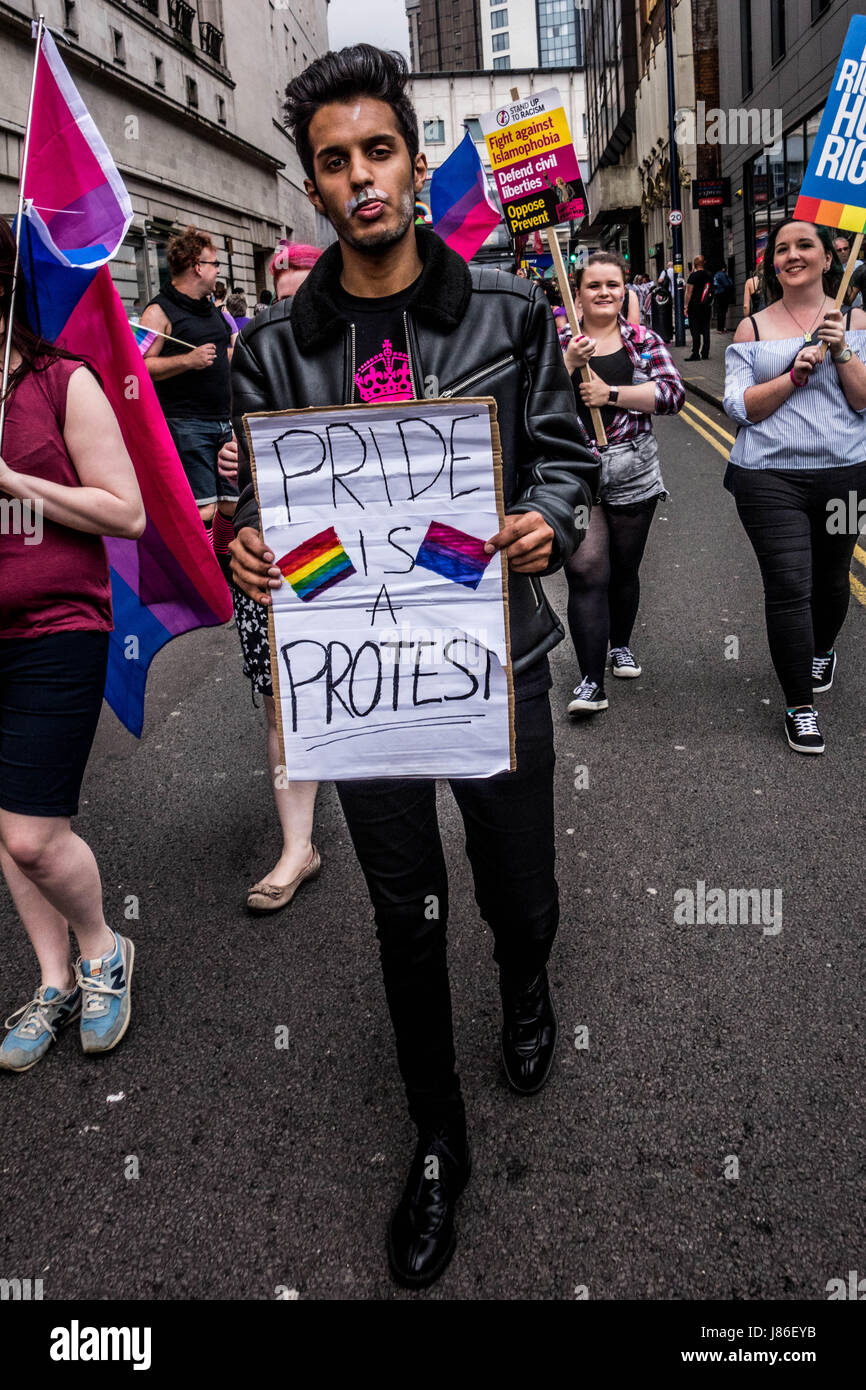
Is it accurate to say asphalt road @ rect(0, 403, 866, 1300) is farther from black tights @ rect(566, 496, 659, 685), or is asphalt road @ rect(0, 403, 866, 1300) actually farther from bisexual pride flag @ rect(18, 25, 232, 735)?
bisexual pride flag @ rect(18, 25, 232, 735)

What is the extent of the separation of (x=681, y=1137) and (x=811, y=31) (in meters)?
22.4

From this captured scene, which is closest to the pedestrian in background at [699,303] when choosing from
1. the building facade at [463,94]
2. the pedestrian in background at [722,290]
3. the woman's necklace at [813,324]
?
the pedestrian in background at [722,290]

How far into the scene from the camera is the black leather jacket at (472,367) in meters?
2.07

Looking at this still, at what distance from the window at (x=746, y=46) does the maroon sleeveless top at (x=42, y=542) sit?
27.7 metres

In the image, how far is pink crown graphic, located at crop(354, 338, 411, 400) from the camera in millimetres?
2098

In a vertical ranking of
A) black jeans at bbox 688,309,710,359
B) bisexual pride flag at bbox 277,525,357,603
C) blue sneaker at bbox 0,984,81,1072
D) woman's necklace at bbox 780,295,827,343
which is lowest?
blue sneaker at bbox 0,984,81,1072

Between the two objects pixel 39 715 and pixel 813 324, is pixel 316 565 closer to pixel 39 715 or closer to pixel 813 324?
pixel 39 715

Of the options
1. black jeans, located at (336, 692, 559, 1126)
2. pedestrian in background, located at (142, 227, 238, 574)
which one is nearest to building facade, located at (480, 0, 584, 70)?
pedestrian in background, located at (142, 227, 238, 574)

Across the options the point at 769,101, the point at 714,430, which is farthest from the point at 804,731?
the point at 769,101

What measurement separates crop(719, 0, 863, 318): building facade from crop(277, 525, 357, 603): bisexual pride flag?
17.4m

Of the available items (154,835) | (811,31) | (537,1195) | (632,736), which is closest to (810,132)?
(811,31)

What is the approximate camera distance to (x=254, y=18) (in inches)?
1384

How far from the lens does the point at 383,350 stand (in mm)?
2100
